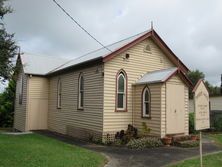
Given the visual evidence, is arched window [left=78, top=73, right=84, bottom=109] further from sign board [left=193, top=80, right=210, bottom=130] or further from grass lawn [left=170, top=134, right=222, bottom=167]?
sign board [left=193, top=80, right=210, bottom=130]

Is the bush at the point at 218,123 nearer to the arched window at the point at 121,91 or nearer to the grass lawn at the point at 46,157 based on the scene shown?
the arched window at the point at 121,91

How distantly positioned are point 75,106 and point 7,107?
528 inches

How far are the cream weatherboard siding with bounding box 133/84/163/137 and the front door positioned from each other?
1.55 ft

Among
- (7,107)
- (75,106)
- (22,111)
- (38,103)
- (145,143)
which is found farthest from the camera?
(7,107)

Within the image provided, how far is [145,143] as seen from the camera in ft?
51.0

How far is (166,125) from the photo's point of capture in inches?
653

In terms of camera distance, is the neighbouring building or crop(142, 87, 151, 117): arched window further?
crop(142, 87, 151, 117): arched window

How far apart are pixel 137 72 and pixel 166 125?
3825mm

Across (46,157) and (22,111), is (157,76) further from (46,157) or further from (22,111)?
(22,111)

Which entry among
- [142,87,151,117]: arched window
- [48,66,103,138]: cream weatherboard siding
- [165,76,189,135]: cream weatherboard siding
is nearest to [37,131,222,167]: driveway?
[165,76,189,135]: cream weatherboard siding

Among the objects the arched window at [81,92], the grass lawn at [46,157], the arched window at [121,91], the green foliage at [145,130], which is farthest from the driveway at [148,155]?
the arched window at [81,92]

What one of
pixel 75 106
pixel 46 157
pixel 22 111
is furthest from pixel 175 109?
pixel 22 111

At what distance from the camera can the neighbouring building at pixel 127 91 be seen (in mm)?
16969

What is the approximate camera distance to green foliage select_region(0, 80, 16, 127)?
31.3 metres
